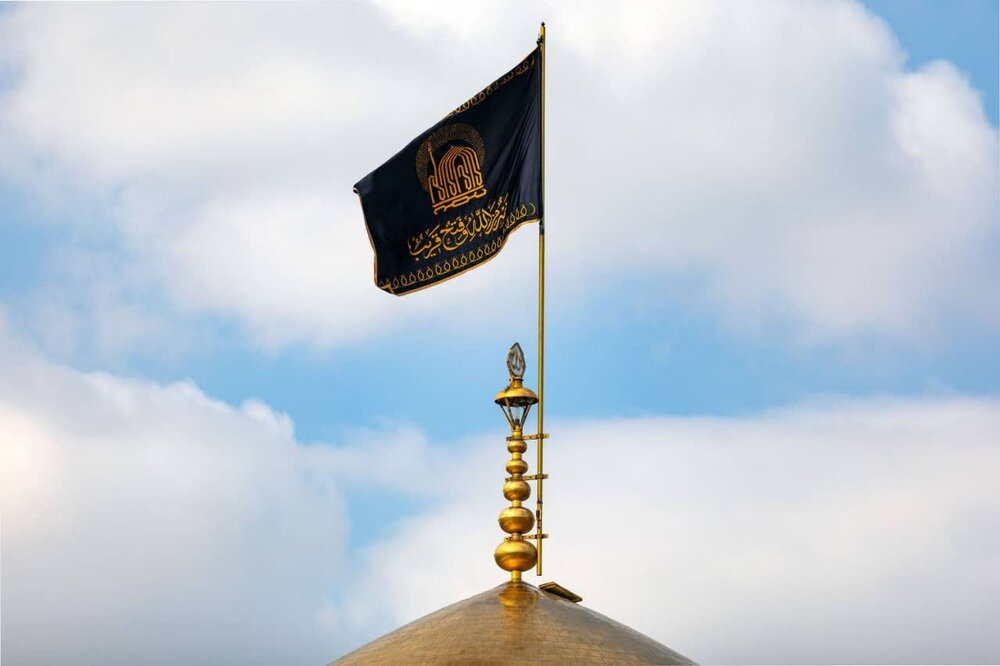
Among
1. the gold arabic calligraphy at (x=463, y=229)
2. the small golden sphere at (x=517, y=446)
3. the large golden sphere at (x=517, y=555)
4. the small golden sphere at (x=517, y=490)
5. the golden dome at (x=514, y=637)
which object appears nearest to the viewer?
the golden dome at (x=514, y=637)

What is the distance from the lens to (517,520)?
1802 centimetres

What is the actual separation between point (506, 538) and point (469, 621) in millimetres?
1828

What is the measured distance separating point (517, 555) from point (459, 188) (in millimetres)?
5605

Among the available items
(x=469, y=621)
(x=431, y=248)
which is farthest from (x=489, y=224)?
(x=469, y=621)

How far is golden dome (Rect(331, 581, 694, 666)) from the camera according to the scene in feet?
51.5

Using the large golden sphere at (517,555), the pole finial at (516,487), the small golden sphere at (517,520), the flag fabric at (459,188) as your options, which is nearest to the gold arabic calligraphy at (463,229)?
the flag fabric at (459,188)

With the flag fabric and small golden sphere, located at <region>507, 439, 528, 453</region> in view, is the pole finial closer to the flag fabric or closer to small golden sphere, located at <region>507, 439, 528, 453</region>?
small golden sphere, located at <region>507, 439, 528, 453</region>

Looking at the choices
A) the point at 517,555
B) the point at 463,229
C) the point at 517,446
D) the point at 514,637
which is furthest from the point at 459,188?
the point at 514,637

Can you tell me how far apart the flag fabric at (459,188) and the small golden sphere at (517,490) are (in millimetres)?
3410

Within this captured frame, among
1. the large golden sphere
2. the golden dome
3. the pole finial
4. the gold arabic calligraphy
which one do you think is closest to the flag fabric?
the gold arabic calligraphy

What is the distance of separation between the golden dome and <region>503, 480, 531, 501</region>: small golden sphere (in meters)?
1.12

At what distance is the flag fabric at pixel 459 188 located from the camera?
65.5ft

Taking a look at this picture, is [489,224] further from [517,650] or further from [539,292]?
[517,650]

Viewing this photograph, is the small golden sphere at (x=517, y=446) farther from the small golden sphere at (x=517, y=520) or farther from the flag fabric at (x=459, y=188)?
the flag fabric at (x=459, y=188)
